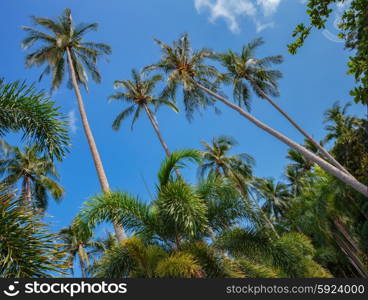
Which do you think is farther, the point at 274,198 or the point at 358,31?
the point at 274,198

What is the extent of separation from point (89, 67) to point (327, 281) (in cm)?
1842

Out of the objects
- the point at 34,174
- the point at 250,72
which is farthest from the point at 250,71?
the point at 34,174

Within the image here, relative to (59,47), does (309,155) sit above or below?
below

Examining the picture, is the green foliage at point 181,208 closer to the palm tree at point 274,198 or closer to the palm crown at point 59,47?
the palm crown at point 59,47

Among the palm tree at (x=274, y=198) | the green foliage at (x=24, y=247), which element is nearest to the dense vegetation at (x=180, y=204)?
the green foliage at (x=24, y=247)

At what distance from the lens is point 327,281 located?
5664mm

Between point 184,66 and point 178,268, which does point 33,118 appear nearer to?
point 178,268

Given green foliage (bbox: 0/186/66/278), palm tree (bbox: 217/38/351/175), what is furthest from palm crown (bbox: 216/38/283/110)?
green foliage (bbox: 0/186/66/278)

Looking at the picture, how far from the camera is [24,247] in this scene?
312 centimetres

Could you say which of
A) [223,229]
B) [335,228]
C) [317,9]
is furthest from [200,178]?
[335,228]

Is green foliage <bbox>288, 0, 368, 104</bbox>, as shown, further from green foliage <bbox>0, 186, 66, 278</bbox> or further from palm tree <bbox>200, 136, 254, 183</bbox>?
palm tree <bbox>200, 136, 254, 183</bbox>

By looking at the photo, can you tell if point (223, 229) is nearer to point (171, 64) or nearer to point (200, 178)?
point (200, 178)

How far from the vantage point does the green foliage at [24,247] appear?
9.90 feet

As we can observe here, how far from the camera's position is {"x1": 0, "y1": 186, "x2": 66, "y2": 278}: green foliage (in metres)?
3.02
